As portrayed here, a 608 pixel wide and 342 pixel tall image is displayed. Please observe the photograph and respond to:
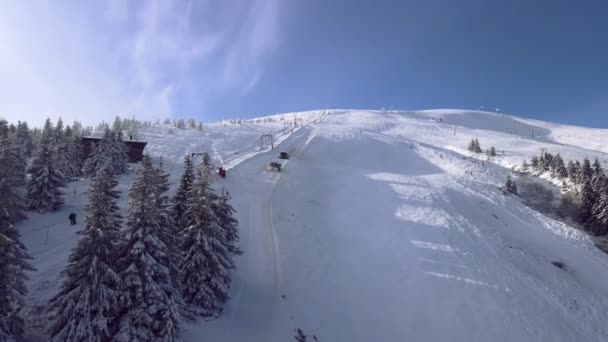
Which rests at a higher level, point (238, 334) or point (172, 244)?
point (172, 244)

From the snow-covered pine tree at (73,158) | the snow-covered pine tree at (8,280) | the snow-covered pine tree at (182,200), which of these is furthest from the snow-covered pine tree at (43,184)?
the snow-covered pine tree at (8,280)

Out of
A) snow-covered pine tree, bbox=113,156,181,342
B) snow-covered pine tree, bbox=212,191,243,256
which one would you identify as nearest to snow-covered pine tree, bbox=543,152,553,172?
snow-covered pine tree, bbox=212,191,243,256

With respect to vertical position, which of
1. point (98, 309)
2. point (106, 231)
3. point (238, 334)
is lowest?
point (238, 334)

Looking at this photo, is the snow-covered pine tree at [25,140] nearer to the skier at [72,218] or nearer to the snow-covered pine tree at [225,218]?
the skier at [72,218]

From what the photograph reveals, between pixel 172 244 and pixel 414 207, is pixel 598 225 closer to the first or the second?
pixel 414 207

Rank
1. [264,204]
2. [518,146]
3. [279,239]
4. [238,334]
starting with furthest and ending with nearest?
[518,146], [264,204], [279,239], [238,334]

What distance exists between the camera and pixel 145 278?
14078 mm

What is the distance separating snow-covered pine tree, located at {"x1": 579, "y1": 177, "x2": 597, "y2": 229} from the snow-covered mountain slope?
179 inches

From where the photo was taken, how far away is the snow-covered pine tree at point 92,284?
496 inches

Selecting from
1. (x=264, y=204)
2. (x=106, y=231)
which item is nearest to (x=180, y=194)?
(x=106, y=231)

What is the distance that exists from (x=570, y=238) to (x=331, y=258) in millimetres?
27480

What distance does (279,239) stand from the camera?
89.9 feet

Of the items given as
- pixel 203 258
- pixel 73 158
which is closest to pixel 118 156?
pixel 73 158

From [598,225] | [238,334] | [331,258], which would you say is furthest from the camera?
[598,225]
